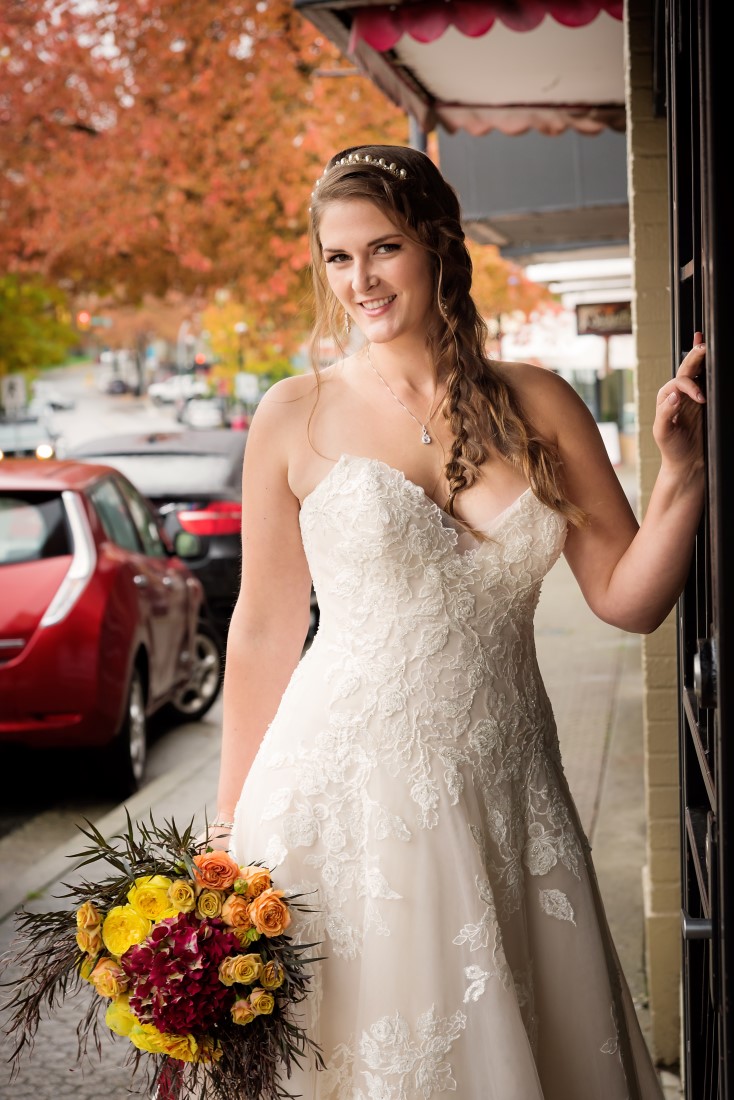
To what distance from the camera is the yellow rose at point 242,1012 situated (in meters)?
2.24

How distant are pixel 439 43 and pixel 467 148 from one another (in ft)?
11.0

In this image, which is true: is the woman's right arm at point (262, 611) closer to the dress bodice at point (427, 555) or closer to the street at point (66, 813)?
the dress bodice at point (427, 555)

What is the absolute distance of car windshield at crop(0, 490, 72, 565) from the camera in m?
7.20

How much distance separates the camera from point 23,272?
867 inches

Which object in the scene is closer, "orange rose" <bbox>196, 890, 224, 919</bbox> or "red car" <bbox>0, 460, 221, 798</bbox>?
"orange rose" <bbox>196, 890, 224, 919</bbox>

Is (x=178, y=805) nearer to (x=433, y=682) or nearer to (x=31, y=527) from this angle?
(x=31, y=527)

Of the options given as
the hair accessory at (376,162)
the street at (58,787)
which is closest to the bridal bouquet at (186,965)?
the hair accessory at (376,162)

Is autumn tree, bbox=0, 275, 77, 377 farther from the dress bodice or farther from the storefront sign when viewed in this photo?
the dress bodice

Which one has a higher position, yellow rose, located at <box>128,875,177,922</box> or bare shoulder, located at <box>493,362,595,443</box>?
bare shoulder, located at <box>493,362,595,443</box>

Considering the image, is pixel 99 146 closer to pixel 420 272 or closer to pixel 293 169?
pixel 293 169

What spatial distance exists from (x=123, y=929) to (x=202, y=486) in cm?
942

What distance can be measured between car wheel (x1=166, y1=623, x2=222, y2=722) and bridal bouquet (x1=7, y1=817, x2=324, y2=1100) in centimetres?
733

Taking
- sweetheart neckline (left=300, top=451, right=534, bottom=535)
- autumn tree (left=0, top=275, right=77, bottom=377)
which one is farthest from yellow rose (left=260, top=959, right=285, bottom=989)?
autumn tree (left=0, top=275, right=77, bottom=377)

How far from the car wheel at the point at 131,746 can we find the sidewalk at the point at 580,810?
6.0 inches
